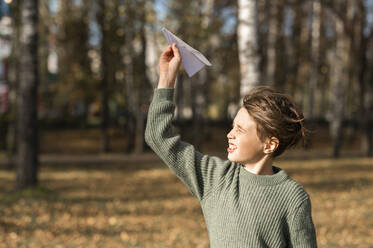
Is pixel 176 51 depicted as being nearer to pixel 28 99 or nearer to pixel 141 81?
pixel 28 99

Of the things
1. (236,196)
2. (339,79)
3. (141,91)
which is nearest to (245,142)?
(236,196)

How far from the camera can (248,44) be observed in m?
7.52

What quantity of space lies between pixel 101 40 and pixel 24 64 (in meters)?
9.80

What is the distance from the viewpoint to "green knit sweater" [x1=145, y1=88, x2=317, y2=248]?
7.18ft

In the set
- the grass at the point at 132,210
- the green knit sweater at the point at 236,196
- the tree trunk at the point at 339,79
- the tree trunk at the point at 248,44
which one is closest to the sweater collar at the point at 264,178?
the green knit sweater at the point at 236,196

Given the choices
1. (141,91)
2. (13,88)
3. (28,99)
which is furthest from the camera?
(141,91)

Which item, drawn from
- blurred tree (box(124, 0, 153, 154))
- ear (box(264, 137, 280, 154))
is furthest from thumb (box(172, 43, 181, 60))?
blurred tree (box(124, 0, 153, 154))

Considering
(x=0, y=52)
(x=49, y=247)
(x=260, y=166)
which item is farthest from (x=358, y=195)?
(x=0, y=52)

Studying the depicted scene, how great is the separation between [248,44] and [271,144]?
17.9 feet

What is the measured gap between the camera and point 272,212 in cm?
220

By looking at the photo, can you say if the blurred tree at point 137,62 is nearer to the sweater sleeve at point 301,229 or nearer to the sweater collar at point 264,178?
the sweater collar at point 264,178

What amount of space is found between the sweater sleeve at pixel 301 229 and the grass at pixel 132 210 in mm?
4438

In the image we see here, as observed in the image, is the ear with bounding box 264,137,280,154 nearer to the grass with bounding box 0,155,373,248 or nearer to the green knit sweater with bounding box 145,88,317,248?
the green knit sweater with bounding box 145,88,317,248

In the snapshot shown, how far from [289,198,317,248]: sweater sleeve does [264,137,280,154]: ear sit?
30 centimetres
